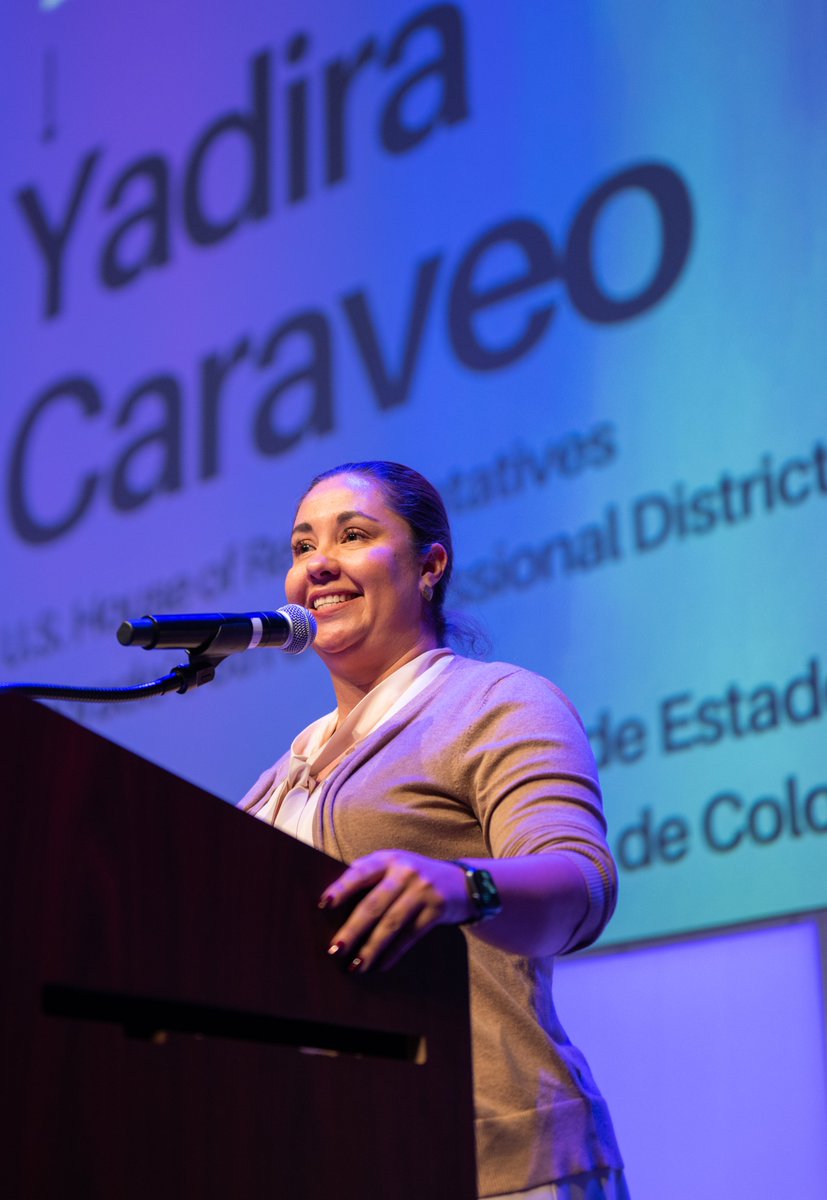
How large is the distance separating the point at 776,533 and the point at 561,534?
1.39 ft

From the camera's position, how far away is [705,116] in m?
2.85

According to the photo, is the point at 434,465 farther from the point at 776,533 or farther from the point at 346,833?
the point at 346,833

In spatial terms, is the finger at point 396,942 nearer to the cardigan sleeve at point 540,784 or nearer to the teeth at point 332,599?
the cardigan sleeve at point 540,784

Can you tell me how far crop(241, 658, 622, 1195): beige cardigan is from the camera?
1513 millimetres

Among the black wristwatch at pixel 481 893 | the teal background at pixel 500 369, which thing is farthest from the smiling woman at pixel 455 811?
the teal background at pixel 500 369

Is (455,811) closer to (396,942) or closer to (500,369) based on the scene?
(396,942)

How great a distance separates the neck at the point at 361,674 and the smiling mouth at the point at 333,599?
7 cm

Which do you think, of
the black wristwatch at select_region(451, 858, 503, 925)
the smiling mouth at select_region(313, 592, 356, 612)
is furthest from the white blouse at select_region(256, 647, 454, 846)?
the black wristwatch at select_region(451, 858, 503, 925)

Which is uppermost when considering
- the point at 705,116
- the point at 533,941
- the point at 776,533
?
the point at 705,116

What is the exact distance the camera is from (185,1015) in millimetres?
1057

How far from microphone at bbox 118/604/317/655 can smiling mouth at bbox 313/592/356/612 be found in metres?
0.32

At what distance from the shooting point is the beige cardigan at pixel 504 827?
4.96ft

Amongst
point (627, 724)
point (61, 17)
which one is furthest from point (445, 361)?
point (61, 17)

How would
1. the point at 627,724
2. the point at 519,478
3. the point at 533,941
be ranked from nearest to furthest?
the point at 533,941 < the point at 627,724 < the point at 519,478
